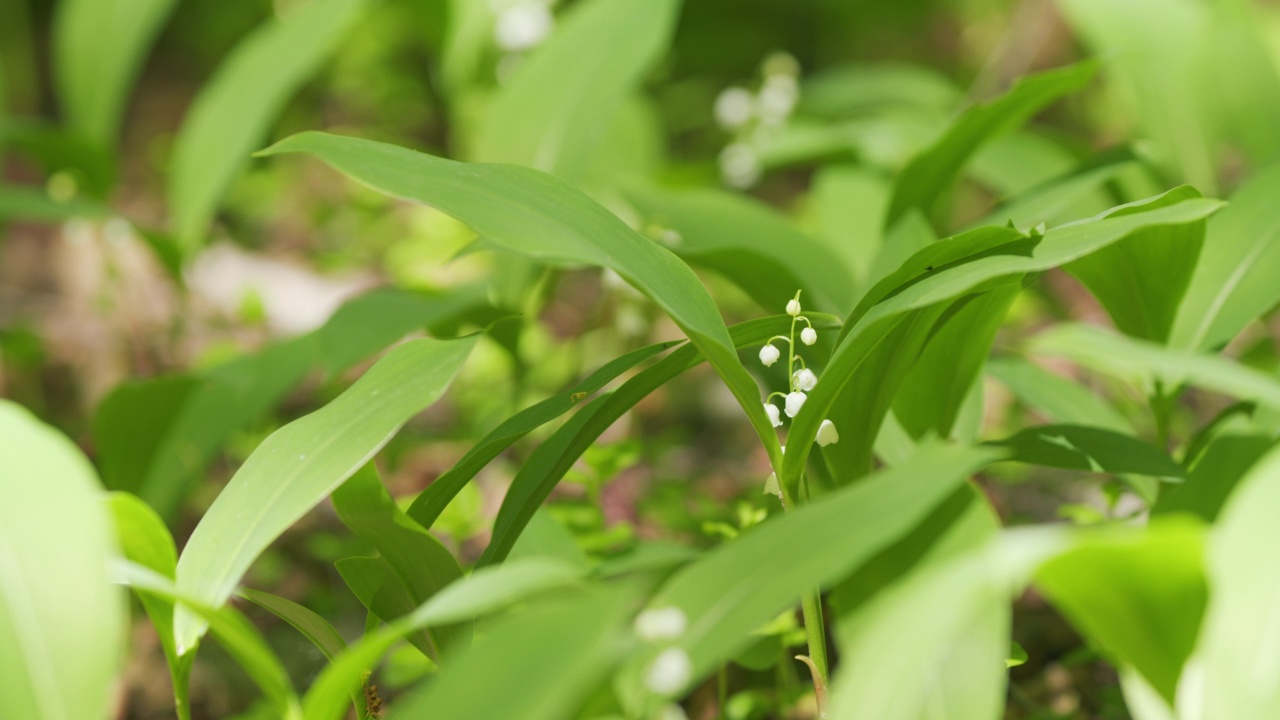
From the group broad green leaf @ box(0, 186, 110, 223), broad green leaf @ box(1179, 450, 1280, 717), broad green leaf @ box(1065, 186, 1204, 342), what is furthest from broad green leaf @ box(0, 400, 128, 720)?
broad green leaf @ box(0, 186, 110, 223)

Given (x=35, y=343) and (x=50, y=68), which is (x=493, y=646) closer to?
(x=35, y=343)

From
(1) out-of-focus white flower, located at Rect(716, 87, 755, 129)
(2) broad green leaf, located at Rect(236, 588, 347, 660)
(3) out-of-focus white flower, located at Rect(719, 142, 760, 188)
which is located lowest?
(2) broad green leaf, located at Rect(236, 588, 347, 660)

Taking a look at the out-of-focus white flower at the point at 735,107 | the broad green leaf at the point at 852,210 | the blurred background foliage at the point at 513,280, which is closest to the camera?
the blurred background foliage at the point at 513,280

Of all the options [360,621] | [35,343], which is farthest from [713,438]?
[35,343]

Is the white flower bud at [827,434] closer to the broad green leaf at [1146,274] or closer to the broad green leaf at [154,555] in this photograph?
the broad green leaf at [1146,274]

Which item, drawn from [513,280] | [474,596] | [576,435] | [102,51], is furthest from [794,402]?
[102,51]

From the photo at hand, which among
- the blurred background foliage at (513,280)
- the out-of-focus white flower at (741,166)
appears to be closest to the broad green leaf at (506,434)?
the blurred background foliage at (513,280)

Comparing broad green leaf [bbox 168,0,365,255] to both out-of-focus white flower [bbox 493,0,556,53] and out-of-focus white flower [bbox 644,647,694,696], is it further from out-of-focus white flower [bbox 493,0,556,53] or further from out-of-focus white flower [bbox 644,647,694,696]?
out-of-focus white flower [bbox 644,647,694,696]
